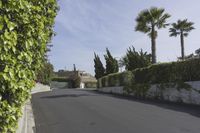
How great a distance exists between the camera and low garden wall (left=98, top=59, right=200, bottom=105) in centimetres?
1848

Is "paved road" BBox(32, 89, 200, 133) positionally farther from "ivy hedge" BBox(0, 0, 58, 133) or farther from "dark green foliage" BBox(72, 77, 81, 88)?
"dark green foliage" BBox(72, 77, 81, 88)

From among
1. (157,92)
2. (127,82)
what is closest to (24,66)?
(157,92)

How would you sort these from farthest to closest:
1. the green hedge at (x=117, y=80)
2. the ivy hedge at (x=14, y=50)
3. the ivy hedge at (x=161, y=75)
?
1. the green hedge at (x=117, y=80)
2. the ivy hedge at (x=161, y=75)
3. the ivy hedge at (x=14, y=50)

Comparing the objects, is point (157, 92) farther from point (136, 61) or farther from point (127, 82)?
point (136, 61)

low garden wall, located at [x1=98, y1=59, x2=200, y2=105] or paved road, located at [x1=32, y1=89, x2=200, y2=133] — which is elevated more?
low garden wall, located at [x1=98, y1=59, x2=200, y2=105]

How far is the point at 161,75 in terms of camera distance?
2250 cm

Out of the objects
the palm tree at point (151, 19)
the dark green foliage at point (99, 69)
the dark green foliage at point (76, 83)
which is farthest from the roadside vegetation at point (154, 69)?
the dark green foliage at point (76, 83)

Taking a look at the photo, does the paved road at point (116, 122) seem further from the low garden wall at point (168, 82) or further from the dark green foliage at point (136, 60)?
the dark green foliage at point (136, 60)

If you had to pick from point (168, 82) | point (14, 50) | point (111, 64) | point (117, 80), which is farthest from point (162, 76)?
point (111, 64)

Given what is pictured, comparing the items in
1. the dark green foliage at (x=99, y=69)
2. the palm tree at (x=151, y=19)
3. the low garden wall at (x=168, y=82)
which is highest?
the palm tree at (x=151, y=19)

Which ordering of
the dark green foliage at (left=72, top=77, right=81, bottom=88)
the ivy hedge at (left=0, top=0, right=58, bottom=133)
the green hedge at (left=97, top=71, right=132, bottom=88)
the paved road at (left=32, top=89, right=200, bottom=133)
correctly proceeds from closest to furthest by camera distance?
the ivy hedge at (left=0, top=0, right=58, bottom=133), the paved road at (left=32, top=89, right=200, bottom=133), the green hedge at (left=97, top=71, right=132, bottom=88), the dark green foliage at (left=72, top=77, right=81, bottom=88)

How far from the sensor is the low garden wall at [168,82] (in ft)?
60.6

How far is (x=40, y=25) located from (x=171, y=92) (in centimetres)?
1574

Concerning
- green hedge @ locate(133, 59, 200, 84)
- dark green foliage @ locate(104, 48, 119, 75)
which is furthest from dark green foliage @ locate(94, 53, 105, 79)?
green hedge @ locate(133, 59, 200, 84)
